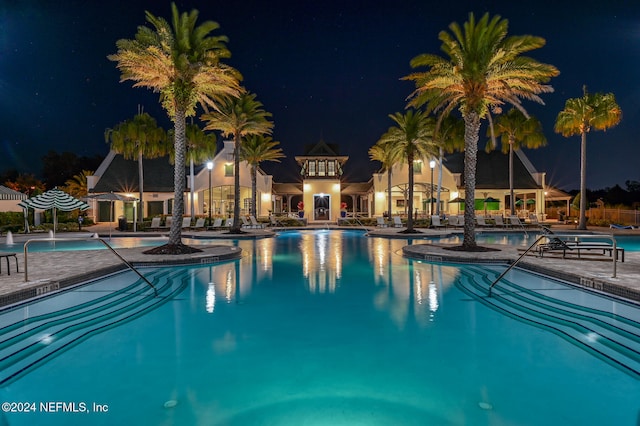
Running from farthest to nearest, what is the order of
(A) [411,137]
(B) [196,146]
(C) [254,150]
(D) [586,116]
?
(B) [196,146] → (C) [254,150] → (D) [586,116] → (A) [411,137]

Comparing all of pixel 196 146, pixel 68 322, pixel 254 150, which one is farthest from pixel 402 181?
pixel 68 322

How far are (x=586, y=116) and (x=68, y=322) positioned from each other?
108 ft

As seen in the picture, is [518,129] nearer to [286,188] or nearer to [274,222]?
[274,222]

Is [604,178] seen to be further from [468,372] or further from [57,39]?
[57,39]

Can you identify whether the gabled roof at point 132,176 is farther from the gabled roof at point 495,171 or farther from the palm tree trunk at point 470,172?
the palm tree trunk at point 470,172

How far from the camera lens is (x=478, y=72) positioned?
49.2 ft

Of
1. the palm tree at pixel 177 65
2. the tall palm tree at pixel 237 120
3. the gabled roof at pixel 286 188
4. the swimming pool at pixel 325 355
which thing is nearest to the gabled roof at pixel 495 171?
the gabled roof at pixel 286 188

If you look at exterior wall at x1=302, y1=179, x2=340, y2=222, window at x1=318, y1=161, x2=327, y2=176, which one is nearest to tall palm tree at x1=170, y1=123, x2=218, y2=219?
exterior wall at x1=302, y1=179, x2=340, y2=222

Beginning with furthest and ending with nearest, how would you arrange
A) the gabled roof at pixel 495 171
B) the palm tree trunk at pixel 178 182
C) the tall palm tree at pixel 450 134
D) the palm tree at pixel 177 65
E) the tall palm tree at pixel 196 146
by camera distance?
the gabled roof at pixel 495 171 < the tall palm tree at pixel 450 134 < the tall palm tree at pixel 196 146 < the palm tree trunk at pixel 178 182 < the palm tree at pixel 177 65

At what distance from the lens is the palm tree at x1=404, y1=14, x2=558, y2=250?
1478cm

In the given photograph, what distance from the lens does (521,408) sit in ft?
13.5

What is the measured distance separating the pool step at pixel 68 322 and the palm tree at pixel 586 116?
98.0 ft

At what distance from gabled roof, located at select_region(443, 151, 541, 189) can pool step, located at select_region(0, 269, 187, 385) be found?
39.3 meters

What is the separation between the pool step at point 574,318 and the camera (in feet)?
18.8
